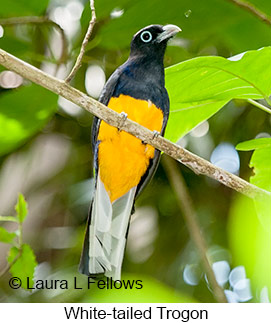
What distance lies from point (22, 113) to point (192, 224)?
123 centimetres

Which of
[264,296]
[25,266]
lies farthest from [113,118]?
[264,296]

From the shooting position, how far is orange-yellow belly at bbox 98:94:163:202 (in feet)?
10.6

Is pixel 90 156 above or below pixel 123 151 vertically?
above

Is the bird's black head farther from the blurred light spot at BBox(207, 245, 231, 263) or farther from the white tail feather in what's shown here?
the blurred light spot at BBox(207, 245, 231, 263)

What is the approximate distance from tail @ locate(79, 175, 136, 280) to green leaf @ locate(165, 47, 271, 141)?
84 centimetres

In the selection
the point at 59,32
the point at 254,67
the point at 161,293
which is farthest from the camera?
the point at 59,32

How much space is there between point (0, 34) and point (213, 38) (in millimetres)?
1536

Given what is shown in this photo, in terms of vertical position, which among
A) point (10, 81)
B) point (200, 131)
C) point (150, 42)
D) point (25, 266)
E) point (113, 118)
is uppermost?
A: point (10, 81)

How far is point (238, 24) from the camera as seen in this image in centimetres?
346

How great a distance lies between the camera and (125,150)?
3.35 metres

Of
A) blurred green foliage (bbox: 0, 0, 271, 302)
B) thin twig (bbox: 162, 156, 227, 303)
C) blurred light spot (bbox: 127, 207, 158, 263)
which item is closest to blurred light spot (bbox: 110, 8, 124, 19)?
blurred green foliage (bbox: 0, 0, 271, 302)

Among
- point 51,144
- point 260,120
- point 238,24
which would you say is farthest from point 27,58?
point 260,120

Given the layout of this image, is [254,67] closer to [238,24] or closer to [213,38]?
[238,24]

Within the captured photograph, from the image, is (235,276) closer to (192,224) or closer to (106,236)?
(192,224)
